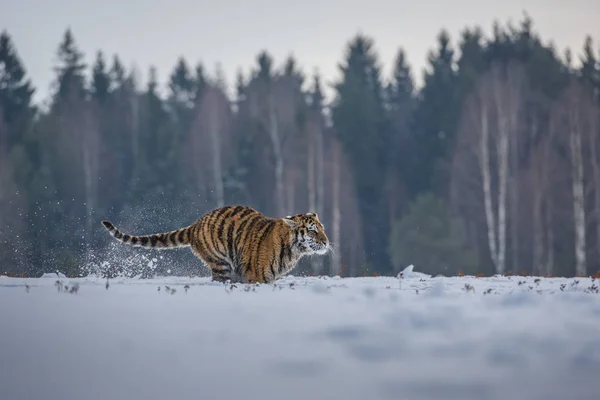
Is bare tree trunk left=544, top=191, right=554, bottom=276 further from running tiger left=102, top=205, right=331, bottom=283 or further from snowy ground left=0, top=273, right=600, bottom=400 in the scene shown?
snowy ground left=0, top=273, right=600, bottom=400

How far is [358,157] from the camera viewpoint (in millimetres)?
55719

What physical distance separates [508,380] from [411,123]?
54.1 metres

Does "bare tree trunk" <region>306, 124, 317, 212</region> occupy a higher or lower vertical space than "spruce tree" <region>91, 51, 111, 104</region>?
lower

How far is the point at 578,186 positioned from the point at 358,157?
55.2 feet

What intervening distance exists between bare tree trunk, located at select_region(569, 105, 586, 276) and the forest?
0.27 ft

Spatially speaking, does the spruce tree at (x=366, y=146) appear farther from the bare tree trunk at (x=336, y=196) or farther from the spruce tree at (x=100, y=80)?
the spruce tree at (x=100, y=80)

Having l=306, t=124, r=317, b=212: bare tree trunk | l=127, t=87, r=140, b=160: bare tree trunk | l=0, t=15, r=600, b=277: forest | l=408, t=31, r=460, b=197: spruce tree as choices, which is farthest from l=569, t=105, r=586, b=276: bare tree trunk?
Answer: l=127, t=87, r=140, b=160: bare tree trunk

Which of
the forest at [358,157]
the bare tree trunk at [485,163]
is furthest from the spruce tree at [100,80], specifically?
the bare tree trunk at [485,163]

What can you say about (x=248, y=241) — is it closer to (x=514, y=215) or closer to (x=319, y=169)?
(x=514, y=215)

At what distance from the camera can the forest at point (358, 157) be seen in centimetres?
4391

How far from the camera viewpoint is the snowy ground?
5.79 m

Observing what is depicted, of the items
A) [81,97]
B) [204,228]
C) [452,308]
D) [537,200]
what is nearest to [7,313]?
[452,308]

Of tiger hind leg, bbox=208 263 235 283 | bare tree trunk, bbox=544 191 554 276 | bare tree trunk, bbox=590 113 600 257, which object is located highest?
bare tree trunk, bbox=590 113 600 257

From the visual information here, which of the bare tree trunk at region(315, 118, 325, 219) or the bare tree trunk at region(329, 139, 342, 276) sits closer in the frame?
the bare tree trunk at region(329, 139, 342, 276)
